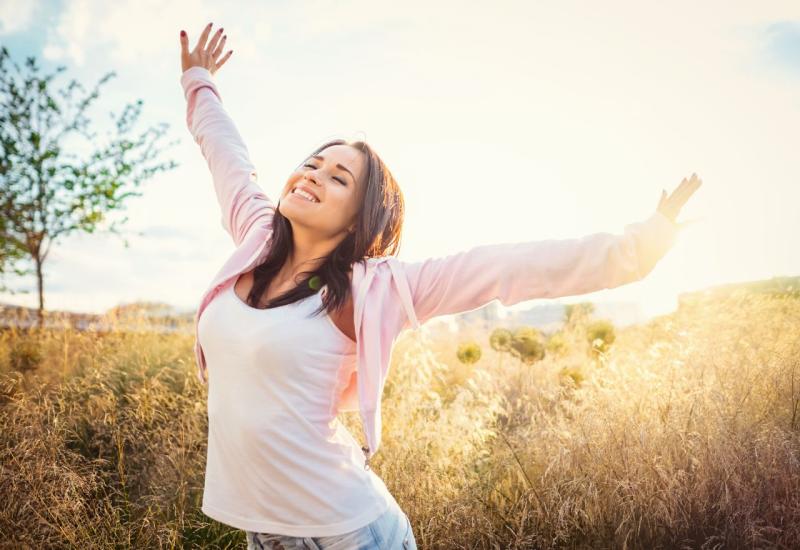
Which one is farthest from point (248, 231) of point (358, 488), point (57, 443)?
point (57, 443)

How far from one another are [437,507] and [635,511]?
38.4 inches

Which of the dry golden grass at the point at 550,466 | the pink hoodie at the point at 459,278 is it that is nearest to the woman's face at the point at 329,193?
the pink hoodie at the point at 459,278

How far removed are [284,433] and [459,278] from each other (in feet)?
2.03

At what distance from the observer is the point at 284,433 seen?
145cm

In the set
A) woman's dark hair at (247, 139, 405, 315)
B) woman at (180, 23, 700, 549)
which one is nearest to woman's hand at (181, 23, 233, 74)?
woman's dark hair at (247, 139, 405, 315)

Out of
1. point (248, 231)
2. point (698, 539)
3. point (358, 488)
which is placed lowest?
point (698, 539)

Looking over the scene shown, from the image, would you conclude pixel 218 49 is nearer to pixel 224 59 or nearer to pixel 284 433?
pixel 224 59

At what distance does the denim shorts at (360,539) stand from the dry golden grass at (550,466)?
1.30 m

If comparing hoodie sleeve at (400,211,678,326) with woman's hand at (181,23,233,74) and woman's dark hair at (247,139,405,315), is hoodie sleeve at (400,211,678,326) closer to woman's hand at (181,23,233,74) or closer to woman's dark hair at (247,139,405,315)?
woman's dark hair at (247,139,405,315)

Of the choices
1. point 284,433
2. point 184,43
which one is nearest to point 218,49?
point 184,43

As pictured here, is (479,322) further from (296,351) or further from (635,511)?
(296,351)

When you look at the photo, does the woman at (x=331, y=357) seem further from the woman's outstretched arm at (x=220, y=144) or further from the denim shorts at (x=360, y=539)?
the woman's outstretched arm at (x=220, y=144)

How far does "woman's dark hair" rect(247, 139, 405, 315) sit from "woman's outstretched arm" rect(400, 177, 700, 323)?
0.33m

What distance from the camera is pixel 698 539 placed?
102 inches
